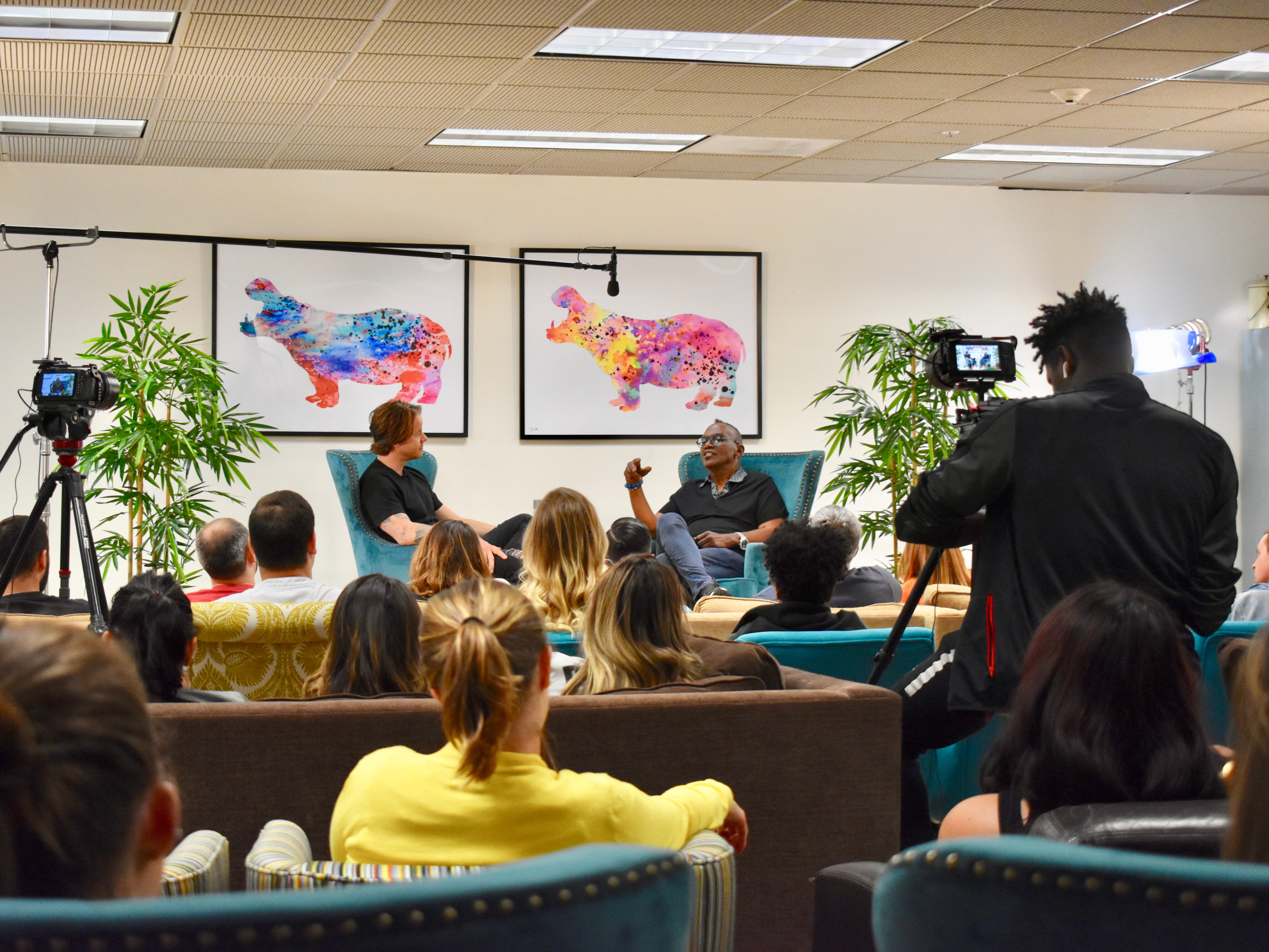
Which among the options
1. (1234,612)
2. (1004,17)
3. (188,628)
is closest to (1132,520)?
(1234,612)

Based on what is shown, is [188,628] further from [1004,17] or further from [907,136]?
[907,136]

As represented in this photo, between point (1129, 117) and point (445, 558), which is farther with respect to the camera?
point (1129, 117)

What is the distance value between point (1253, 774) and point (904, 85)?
5094 mm

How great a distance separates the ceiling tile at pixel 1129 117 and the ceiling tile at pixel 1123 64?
448 mm

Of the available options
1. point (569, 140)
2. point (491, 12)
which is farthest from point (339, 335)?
point (491, 12)

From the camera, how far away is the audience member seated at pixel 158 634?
231 centimetres

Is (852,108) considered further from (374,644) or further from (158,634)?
(158,634)

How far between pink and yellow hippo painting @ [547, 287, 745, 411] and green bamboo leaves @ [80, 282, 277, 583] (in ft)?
6.31

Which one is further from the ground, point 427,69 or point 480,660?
point 427,69

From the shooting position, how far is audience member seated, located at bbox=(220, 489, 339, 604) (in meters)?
3.19

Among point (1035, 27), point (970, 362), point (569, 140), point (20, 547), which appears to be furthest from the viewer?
point (569, 140)

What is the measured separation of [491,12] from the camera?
453 centimetres

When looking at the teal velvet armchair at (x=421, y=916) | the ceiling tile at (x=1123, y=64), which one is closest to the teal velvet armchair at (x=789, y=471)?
the ceiling tile at (x=1123, y=64)

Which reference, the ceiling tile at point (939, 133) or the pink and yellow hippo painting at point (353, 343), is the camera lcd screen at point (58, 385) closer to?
the pink and yellow hippo painting at point (353, 343)
